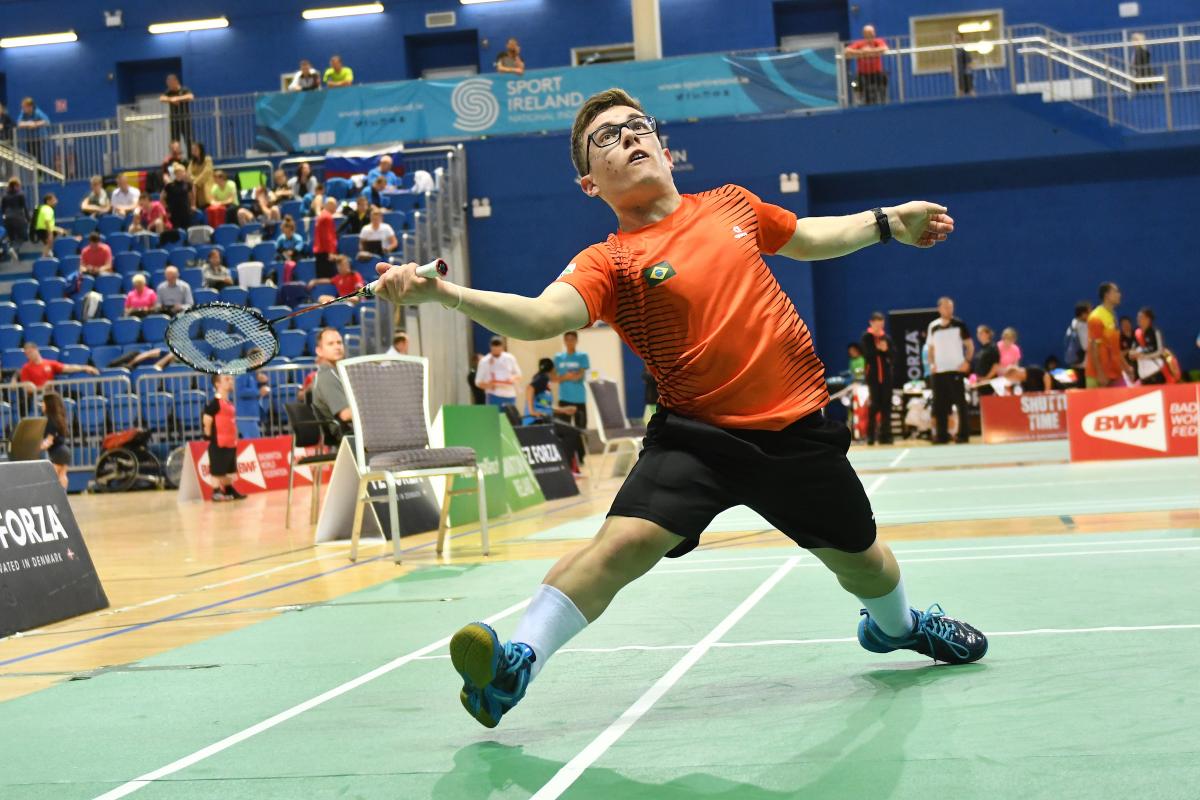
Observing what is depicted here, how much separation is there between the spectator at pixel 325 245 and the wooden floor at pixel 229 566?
876cm

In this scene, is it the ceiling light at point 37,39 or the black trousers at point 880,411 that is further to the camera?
the ceiling light at point 37,39

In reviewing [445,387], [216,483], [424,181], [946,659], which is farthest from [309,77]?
[946,659]

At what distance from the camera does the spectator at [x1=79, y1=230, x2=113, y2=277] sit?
22938 millimetres

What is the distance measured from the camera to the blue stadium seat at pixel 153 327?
20922 mm

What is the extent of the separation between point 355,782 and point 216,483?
14.6m

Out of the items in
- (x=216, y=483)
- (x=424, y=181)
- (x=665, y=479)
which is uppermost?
(x=424, y=181)

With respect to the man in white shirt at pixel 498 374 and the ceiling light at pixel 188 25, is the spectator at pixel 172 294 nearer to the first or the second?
the man in white shirt at pixel 498 374

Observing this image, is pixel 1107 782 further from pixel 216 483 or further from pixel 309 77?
pixel 309 77

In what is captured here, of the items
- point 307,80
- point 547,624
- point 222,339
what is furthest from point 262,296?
point 547,624

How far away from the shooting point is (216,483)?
56.2 feet

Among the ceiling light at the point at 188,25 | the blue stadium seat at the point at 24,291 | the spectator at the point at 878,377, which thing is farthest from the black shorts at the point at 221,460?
the ceiling light at the point at 188,25

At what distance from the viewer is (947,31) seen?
28.8 metres

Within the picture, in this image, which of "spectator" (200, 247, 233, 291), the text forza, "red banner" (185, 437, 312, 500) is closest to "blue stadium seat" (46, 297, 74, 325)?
"spectator" (200, 247, 233, 291)

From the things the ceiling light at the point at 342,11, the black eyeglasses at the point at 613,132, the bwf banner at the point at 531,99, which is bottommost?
the black eyeglasses at the point at 613,132
